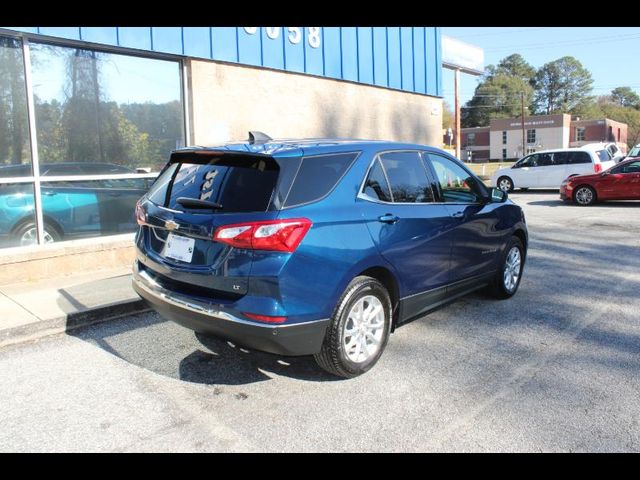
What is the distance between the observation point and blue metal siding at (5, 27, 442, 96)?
7473 mm

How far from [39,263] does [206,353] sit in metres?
3.43

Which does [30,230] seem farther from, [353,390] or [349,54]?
[349,54]

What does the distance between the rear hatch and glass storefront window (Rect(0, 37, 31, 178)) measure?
3.67 m

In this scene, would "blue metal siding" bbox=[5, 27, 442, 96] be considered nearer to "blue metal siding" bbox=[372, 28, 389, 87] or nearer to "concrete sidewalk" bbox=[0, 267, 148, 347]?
"blue metal siding" bbox=[372, 28, 389, 87]

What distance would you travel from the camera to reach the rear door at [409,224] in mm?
3988

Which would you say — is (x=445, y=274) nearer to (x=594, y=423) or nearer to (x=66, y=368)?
(x=594, y=423)

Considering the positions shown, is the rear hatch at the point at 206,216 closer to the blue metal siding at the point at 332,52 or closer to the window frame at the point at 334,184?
the window frame at the point at 334,184

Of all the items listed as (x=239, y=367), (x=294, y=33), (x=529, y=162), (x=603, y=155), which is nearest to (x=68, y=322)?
(x=239, y=367)

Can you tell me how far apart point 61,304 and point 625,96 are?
169 m

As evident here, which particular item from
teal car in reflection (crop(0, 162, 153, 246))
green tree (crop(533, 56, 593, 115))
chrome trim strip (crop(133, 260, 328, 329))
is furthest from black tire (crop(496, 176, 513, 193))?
green tree (crop(533, 56, 593, 115))
